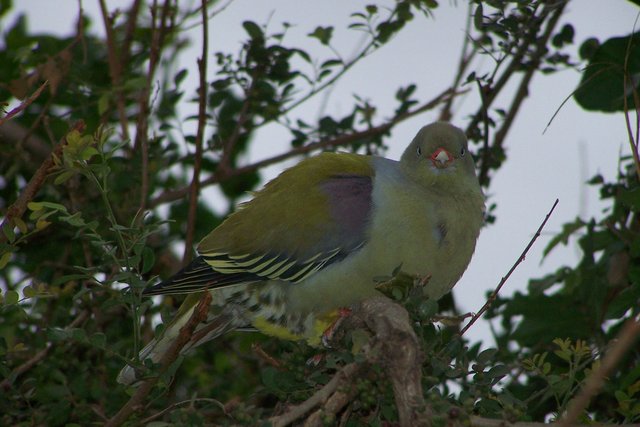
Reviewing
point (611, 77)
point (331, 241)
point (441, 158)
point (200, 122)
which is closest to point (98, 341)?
point (331, 241)

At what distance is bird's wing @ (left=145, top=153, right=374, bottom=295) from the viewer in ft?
9.48

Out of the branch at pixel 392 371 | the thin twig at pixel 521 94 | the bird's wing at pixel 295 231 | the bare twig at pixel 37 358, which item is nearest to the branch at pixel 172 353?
the branch at pixel 392 371

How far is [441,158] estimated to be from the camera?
3072mm

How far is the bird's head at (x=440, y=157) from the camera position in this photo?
306 cm

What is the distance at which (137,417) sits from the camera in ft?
7.87

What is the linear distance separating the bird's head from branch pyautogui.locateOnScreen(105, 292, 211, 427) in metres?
1.23

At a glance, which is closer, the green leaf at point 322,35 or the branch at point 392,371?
the branch at point 392,371

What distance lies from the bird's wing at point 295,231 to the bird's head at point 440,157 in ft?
0.54

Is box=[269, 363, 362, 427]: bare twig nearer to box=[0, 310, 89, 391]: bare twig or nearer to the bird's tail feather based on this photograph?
box=[0, 310, 89, 391]: bare twig

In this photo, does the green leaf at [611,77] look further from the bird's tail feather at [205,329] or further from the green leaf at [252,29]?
the bird's tail feather at [205,329]

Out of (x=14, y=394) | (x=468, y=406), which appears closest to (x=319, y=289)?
(x=14, y=394)

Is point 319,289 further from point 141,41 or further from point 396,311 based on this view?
point 141,41

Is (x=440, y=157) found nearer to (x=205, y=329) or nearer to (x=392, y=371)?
(x=205, y=329)

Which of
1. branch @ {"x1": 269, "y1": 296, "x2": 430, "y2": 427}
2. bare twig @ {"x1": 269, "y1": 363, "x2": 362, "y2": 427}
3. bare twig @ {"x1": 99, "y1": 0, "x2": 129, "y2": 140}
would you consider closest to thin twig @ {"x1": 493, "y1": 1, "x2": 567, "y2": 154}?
bare twig @ {"x1": 99, "y1": 0, "x2": 129, "y2": 140}
